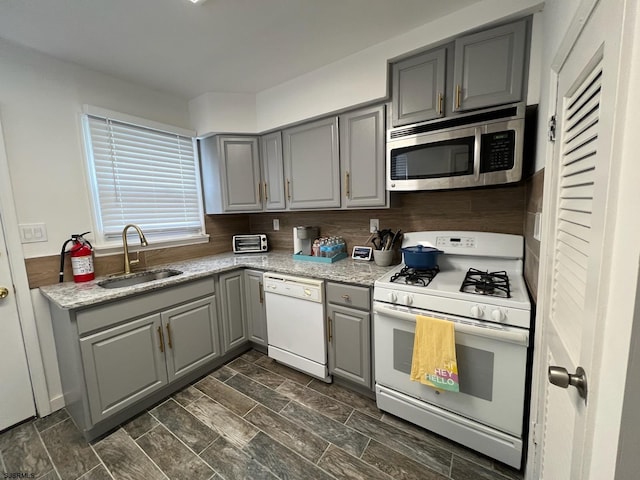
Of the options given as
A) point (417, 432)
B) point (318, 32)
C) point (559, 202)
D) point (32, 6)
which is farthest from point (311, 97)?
point (417, 432)

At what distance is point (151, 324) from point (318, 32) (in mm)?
2214

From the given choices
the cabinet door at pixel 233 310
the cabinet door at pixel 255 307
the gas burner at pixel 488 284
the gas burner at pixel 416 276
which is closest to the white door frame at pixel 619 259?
the gas burner at pixel 488 284

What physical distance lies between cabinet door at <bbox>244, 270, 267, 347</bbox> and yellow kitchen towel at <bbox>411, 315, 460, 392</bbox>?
132 cm

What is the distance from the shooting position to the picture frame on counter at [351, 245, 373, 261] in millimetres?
2234

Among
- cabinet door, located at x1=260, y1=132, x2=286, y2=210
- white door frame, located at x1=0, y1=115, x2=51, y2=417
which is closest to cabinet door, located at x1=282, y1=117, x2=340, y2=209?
cabinet door, located at x1=260, y1=132, x2=286, y2=210

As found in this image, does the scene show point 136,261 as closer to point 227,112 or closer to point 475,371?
point 227,112

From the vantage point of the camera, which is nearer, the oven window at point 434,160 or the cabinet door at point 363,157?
the oven window at point 434,160

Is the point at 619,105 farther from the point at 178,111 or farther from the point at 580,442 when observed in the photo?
the point at 178,111

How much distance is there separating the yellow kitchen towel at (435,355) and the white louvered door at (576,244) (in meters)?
0.34

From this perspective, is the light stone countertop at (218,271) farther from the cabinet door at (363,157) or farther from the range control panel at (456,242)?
the cabinet door at (363,157)

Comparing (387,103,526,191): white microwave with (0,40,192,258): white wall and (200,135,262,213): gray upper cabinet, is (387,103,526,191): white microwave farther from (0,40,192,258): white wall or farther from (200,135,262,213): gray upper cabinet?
(0,40,192,258): white wall

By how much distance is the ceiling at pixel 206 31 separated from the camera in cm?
139

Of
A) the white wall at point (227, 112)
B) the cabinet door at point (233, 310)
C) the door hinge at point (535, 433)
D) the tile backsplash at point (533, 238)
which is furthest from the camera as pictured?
the white wall at point (227, 112)

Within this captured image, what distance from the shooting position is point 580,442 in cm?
55
